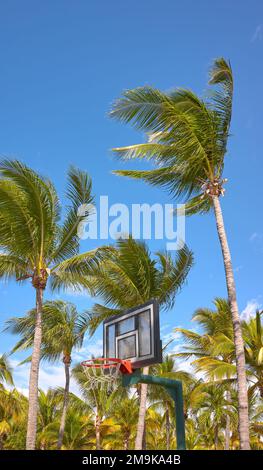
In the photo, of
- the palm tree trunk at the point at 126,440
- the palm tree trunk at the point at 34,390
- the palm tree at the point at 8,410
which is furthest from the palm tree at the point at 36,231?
the palm tree trunk at the point at 126,440

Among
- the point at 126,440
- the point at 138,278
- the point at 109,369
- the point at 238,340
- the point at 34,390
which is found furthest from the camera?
the point at 126,440

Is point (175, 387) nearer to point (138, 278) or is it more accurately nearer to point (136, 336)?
point (136, 336)

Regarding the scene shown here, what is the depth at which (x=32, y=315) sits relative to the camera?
2180 cm

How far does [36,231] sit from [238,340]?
25.1 ft

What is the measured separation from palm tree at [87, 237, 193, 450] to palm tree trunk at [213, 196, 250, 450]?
19.9ft

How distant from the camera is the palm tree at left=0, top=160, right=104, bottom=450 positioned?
16188 mm

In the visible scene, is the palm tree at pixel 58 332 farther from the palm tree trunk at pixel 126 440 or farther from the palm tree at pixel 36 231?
the palm tree trunk at pixel 126 440

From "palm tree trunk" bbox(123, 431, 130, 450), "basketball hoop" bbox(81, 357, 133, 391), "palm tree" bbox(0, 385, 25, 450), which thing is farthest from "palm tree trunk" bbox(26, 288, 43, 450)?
"palm tree trunk" bbox(123, 431, 130, 450)

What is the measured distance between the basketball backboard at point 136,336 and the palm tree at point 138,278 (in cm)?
577

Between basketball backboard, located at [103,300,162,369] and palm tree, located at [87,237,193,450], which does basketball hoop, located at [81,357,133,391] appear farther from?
palm tree, located at [87,237,193,450]

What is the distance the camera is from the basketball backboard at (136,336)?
12195 mm

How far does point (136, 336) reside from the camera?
13117mm

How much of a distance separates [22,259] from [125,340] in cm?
539

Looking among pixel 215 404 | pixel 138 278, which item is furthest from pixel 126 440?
pixel 138 278
